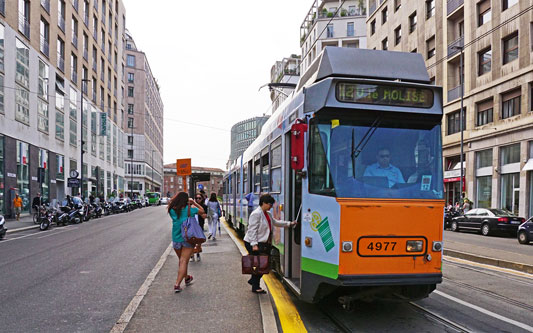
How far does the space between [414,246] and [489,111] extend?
83.9ft

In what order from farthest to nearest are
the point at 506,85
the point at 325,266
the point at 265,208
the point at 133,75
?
1. the point at 133,75
2. the point at 506,85
3. the point at 265,208
4. the point at 325,266

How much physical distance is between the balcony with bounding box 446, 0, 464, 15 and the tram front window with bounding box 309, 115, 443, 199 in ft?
93.5

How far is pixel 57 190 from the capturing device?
35469mm

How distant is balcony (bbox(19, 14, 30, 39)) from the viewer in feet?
90.1

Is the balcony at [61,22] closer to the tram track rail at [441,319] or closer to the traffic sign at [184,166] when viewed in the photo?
the traffic sign at [184,166]

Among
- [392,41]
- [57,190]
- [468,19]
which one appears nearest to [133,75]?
[57,190]

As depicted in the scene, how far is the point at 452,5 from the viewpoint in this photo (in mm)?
30281

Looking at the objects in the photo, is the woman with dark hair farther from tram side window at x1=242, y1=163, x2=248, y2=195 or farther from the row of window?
the row of window

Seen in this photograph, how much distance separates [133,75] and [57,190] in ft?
167

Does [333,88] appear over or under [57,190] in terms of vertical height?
over

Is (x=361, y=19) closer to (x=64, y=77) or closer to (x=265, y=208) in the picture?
(x=64, y=77)

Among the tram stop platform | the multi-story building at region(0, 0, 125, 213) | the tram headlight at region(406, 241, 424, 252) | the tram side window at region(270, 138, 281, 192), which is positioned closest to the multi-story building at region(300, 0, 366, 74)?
the multi-story building at region(0, 0, 125, 213)

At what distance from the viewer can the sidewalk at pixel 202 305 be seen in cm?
500

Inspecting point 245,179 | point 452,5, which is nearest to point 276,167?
point 245,179
